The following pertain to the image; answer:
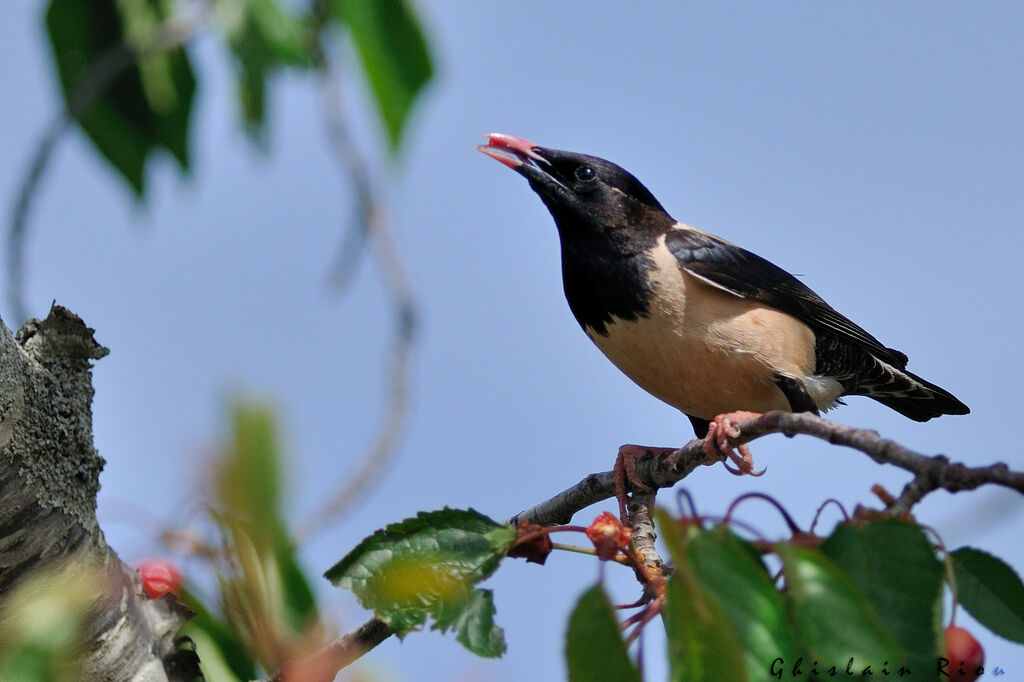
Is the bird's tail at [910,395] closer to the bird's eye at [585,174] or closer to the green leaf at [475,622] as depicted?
the bird's eye at [585,174]

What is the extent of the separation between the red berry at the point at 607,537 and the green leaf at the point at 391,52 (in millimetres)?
976

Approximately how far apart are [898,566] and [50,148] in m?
1.94

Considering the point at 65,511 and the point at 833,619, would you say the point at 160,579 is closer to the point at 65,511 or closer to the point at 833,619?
the point at 65,511

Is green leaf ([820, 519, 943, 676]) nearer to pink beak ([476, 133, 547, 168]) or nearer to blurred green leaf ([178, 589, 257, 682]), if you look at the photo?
blurred green leaf ([178, 589, 257, 682])

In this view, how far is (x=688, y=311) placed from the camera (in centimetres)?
487

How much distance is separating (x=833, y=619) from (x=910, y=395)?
4727mm

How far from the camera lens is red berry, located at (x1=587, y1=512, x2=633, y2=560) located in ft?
7.91

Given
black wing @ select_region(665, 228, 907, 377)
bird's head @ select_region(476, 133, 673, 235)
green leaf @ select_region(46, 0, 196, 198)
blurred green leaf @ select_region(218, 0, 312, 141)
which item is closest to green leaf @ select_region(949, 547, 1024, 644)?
blurred green leaf @ select_region(218, 0, 312, 141)

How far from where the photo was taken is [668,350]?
4.82 m

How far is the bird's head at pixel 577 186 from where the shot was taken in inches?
210

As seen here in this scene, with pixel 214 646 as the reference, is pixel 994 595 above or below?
below

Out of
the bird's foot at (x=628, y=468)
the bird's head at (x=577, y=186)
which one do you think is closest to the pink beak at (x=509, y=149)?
the bird's head at (x=577, y=186)

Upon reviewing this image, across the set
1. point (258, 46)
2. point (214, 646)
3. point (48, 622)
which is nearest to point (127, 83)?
point (258, 46)

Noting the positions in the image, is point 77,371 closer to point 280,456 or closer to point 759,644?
point 759,644
